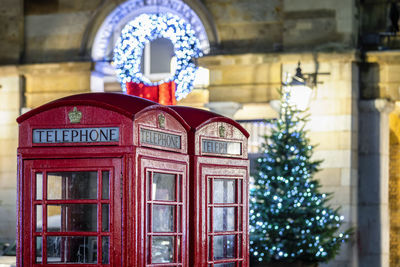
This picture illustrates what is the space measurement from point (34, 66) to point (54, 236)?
13.0 m

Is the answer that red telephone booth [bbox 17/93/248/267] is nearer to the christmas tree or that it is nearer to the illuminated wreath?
the christmas tree

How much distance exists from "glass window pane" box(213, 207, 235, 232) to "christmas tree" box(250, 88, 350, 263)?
5859 mm

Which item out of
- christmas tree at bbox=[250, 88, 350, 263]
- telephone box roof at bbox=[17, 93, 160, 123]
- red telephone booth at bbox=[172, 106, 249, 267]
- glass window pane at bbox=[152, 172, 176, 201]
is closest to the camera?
telephone box roof at bbox=[17, 93, 160, 123]

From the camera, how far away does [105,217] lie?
369 inches

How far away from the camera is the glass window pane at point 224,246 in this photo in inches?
435

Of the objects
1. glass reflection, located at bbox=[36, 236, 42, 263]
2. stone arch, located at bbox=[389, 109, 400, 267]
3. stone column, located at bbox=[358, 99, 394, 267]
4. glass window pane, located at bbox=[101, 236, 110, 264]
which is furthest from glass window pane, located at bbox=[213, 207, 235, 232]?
stone arch, located at bbox=[389, 109, 400, 267]

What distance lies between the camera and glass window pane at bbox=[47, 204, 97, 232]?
30.8 feet

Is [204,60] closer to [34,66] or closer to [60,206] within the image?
[34,66]

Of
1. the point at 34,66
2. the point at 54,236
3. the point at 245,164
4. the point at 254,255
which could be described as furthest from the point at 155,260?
the point at 34,66

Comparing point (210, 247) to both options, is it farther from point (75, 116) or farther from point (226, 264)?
point (75, 116)

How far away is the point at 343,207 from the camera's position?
65.0ft

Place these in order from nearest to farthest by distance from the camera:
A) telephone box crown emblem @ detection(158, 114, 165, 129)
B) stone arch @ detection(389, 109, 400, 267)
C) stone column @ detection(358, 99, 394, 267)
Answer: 1. telephone box crown emblem @ detection(158, 114, 165, 129)
2. stone column @ detection(358, 99, 394, 267)
3. stone arch @ detection(389, 109, 400, 267)

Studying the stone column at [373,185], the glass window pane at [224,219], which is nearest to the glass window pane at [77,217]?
the glass window pane at [224,219]

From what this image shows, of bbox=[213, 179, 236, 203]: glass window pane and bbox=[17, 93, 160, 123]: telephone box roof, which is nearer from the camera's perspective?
bbox=[17, 93, 160, 123]: telephone box roof
